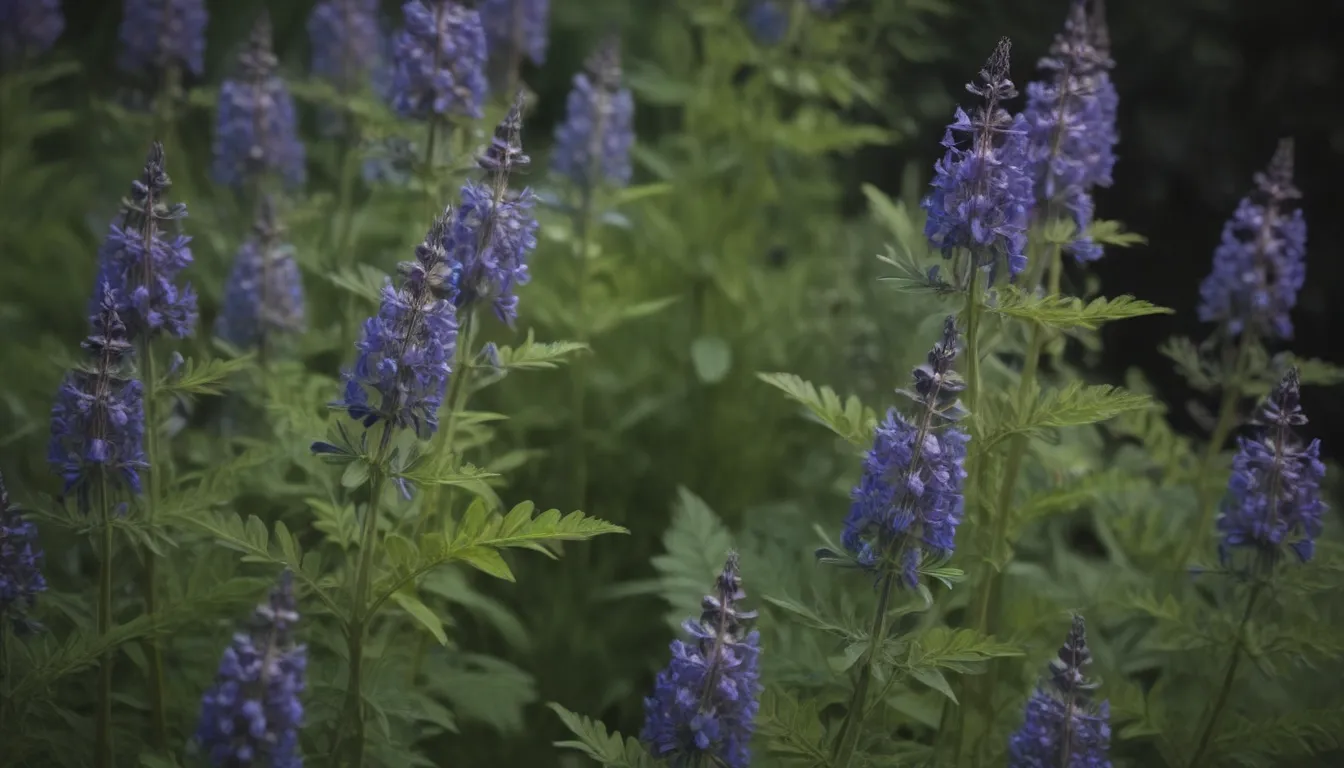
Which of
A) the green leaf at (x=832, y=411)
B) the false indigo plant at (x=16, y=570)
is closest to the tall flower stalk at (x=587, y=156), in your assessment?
the green leaf at (x=832, y=411)

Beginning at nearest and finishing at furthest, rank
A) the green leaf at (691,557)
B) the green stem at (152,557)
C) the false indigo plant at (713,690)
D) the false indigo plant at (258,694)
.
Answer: the false indigo plant at (258,694), the false indigo plant at (713,690), the green stem at (152,557), the green leaf at (691,557)

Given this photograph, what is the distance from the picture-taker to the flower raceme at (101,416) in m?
2.29

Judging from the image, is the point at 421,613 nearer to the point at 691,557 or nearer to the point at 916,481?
the point at 691,557

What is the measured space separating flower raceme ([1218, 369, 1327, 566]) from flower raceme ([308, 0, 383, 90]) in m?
2.89

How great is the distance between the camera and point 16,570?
2.34 metres

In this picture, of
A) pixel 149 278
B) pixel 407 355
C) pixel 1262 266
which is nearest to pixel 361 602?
pixel 407 355

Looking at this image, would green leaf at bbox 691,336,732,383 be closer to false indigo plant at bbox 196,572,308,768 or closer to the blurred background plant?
the blurred background plant

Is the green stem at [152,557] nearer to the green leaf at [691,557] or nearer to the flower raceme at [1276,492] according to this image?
the green leaf at [691,557]

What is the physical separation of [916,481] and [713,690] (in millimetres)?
512

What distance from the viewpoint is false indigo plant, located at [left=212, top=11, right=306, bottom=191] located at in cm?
366

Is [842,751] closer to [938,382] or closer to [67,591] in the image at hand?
[938,382]

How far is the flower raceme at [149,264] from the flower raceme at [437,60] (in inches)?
28.4

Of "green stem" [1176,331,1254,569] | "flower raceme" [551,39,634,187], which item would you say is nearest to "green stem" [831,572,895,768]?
"green stem" [1176,331,1254,569]

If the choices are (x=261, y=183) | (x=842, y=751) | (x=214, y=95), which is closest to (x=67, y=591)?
(x=261, y=183)
